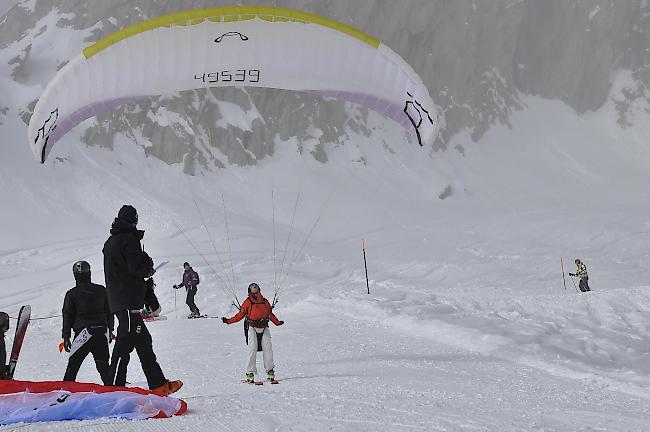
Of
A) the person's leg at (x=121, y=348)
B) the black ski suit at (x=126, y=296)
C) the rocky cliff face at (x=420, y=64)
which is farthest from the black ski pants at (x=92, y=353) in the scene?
the rocky cliff face at (x=420, y=64)

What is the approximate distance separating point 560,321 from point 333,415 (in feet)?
30.6

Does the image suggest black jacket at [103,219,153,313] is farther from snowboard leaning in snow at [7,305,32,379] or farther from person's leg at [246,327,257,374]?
person's leg at [246,327,257,374]

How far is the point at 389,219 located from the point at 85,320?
142ft

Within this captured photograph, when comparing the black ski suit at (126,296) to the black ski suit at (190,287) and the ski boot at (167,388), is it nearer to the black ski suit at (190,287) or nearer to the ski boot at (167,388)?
the ski boot at (167,388)

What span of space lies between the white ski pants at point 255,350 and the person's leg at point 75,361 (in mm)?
1840

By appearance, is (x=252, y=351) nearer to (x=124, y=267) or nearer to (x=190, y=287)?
(x=124, y=267)

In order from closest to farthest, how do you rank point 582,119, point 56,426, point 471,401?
point 56,426, point 471,401, point 582,119

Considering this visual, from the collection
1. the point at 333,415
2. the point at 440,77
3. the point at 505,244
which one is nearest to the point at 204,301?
the point at 333,415

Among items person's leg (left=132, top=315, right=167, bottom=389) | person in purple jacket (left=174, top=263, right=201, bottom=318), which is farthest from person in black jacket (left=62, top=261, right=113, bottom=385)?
person in purple jacket (left=174, top=263, right=201, bottom=318)

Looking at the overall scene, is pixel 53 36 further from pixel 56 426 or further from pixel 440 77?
pixel 56 426

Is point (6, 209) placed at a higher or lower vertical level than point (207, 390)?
higher

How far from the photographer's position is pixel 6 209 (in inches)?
1405

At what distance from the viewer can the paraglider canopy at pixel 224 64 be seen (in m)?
9.51

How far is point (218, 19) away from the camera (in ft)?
31.9
